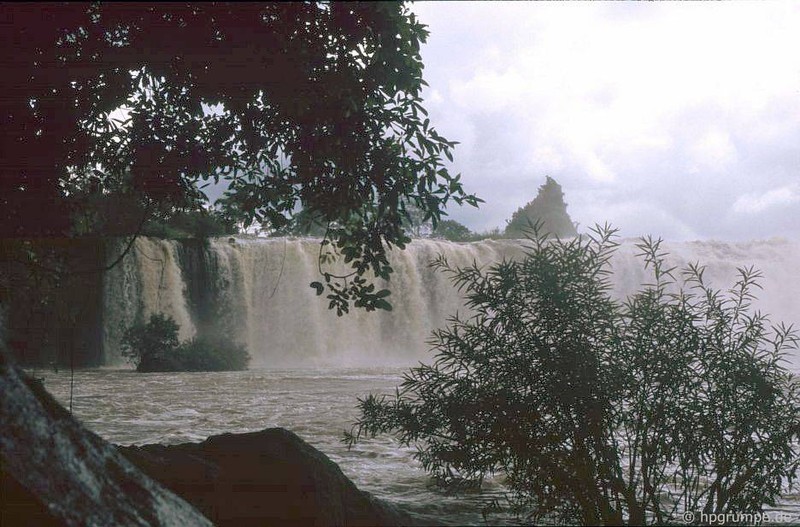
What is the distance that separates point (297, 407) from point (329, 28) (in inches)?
423

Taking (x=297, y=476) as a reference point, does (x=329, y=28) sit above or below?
above

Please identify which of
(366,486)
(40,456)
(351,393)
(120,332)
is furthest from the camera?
(120,332)

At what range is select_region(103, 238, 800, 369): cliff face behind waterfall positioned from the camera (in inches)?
1244

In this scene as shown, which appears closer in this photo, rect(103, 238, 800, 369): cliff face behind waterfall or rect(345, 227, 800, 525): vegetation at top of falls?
rect(345, 227, 800, 525): vegetation at top of falls

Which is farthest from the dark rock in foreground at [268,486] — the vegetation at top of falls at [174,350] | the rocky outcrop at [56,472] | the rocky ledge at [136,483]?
the vegetation at top of falls at [174,350]

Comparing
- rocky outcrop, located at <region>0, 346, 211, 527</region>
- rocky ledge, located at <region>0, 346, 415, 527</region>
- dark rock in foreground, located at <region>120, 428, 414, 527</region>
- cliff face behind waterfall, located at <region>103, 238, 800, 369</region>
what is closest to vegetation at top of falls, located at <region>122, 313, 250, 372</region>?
cliff face behind waterfall, located at <region>103, 238, 800, 369</region>

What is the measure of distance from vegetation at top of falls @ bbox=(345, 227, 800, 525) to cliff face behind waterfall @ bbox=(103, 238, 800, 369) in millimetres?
27866

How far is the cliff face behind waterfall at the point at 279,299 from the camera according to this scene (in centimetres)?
3161

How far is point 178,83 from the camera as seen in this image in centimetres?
585

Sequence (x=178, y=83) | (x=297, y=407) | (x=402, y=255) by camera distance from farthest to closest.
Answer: (x=402, y=255) < (x=297, y=407) < (x=178, y=83)

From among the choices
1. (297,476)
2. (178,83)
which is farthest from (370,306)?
(178,83)

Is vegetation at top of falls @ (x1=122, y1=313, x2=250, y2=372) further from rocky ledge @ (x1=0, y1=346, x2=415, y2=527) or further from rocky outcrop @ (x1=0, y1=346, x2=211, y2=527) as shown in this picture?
rocky outcrop @ (x1=0, y1=346, x2=211, y2=527)

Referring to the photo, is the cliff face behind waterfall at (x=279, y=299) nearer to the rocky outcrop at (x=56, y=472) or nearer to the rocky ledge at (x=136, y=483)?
the rocky ledge at (x=136, y=483)

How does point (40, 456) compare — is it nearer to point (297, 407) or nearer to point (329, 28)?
point (329, 28)
